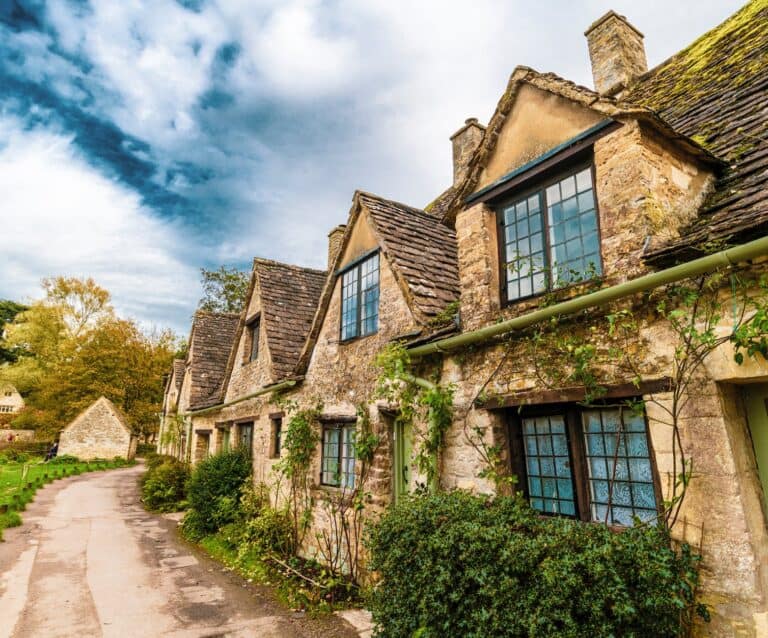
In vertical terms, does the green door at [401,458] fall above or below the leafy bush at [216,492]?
above

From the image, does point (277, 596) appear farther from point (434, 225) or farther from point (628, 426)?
point (434, 225)

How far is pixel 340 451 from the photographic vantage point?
8.40m

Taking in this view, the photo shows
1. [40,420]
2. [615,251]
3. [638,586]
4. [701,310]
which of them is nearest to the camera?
[638,586]

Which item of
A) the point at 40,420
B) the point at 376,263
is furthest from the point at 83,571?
the point at 40,420

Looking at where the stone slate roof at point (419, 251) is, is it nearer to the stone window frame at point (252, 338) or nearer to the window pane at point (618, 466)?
the window pane at point (618, 466)

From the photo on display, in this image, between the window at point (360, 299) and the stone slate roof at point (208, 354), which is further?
the stone slate roof at point (208, 354)

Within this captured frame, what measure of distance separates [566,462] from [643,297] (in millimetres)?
1845

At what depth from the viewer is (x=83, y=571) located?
8.29 metres

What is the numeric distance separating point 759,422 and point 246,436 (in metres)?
11.9

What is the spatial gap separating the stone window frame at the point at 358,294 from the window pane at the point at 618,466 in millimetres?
4108

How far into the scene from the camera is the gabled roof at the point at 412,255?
710cm

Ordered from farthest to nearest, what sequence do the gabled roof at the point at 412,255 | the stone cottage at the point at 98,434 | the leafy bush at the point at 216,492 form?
the stone cottage at the point at 98,434
the leafy bush at the point at 216,492
the gabled roof at the point at 412,255

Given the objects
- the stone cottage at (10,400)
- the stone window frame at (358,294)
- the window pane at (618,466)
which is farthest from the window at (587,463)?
the stone cottage at (10,400)

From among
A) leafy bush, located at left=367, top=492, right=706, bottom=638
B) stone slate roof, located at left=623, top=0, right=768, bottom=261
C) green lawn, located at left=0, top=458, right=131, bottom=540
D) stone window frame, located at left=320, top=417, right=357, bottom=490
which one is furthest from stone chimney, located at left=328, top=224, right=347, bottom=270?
green lawn, located at left=0, top=458, right=131, bottom=540
